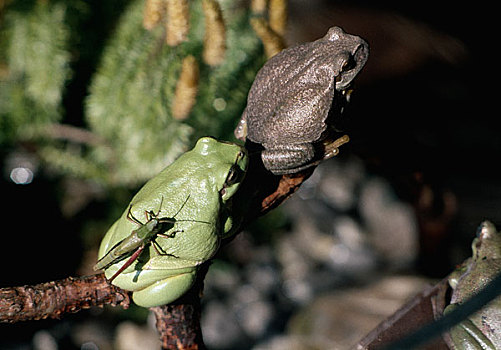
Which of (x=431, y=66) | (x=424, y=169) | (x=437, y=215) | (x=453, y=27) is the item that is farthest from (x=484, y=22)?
(x=424, y=169)

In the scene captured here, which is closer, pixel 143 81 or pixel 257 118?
pixel 257 118

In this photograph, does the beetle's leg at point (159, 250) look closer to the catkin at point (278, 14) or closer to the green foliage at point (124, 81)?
the catkin at point (278, 14)

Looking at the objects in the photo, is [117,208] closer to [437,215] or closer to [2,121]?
[2,121]

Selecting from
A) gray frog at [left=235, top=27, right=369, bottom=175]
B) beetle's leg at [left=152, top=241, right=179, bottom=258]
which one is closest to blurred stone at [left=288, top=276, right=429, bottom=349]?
gray frog at [left=235, top=27, right=369, bottom=175]

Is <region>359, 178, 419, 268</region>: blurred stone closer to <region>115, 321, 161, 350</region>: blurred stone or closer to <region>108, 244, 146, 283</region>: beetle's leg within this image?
<region>115, 321, 161, 350</region>: blurred stone

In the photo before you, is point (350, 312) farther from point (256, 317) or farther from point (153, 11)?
point (153, 11)

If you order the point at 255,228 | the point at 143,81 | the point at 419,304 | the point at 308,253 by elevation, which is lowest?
the point at 308,253
